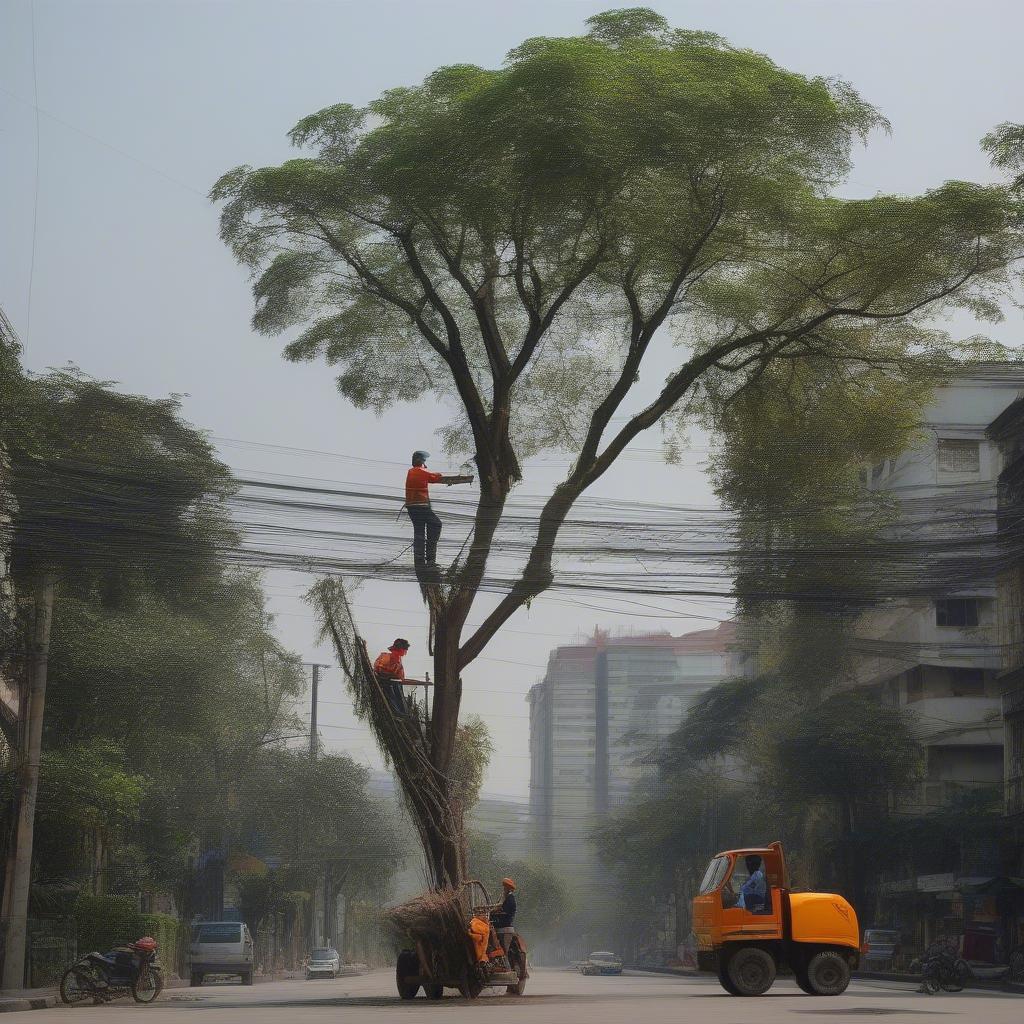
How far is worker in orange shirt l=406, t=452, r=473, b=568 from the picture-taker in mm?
20312

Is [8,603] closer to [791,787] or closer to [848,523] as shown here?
[848,523]

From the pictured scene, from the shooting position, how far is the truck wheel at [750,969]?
66.9 ft

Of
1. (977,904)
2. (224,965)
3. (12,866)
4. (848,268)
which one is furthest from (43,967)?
(977,904)

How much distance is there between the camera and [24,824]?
24797 millimetres

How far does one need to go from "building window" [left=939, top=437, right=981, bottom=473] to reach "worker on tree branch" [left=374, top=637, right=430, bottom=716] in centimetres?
4071

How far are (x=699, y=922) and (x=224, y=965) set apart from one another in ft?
77.5

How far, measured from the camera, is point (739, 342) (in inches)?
907

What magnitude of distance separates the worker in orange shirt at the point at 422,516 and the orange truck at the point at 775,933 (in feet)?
19.2

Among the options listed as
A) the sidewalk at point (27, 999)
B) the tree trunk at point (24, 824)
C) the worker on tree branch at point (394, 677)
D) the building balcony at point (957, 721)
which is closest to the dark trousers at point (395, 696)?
the worker on tree branch at point (394, 677)

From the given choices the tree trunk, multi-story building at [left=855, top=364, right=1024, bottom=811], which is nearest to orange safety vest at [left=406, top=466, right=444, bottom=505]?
the tree trunk

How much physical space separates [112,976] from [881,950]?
2904 centimetres

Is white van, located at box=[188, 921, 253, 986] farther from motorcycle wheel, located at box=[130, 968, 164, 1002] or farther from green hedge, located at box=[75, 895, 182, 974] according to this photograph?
motorcycle wheel, located at box=[130, 968, 164, 1002]

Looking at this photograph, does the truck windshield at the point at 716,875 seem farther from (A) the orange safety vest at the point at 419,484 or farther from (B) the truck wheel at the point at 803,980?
(A) the orange safety vest at the point at 419,484

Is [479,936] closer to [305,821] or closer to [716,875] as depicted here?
[716,875]
